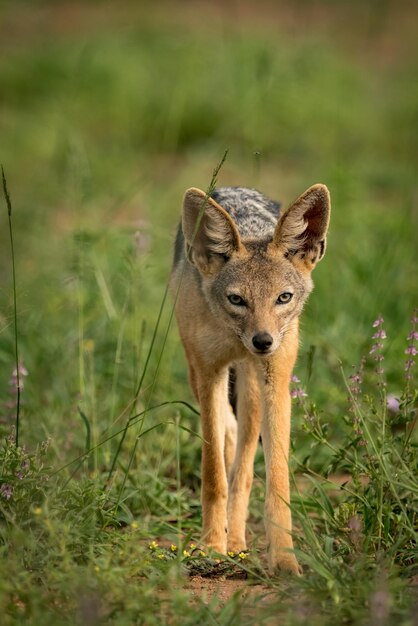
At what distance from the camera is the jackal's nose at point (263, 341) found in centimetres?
445

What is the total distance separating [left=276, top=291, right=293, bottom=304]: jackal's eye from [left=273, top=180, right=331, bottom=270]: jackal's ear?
23cm

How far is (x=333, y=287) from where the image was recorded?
24.7 ft

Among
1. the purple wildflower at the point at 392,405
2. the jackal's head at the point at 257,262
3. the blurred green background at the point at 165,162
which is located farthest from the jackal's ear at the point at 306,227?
the purple wildflower at the point at 392,405

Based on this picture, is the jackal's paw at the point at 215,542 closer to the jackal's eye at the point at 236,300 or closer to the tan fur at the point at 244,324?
the tan fur at the point at 244,324

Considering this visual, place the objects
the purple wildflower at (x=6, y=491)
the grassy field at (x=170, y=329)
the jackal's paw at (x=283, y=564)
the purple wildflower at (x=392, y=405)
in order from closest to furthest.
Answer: the grassy field at (x=170, y=329), the purple wildflower at (x=6, y=491), the jackal's paw at (x=283, y=564), the purple wildflower at (x=392, y=405)

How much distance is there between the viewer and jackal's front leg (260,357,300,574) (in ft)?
15.1

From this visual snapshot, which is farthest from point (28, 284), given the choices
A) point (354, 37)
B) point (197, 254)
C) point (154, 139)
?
point (354, 37)

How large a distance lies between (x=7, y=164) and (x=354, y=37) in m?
7.93

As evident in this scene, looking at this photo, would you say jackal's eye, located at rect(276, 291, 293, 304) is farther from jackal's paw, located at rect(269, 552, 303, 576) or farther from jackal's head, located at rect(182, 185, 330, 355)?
jackal's paw, located at rect(269, 552, 303, 576)

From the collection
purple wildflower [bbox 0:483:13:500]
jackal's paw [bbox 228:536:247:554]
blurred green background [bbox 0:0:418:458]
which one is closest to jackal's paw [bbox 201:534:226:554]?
jackal's paw [bbox 228:536:247:554]

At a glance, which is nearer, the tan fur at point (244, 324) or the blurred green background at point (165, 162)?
the tan fur at point (244, 324)

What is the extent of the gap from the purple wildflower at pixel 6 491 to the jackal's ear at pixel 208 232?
1.27 metres

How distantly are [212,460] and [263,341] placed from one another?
2.56 feet

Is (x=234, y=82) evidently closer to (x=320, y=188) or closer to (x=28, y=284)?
(x=28, y=284)
